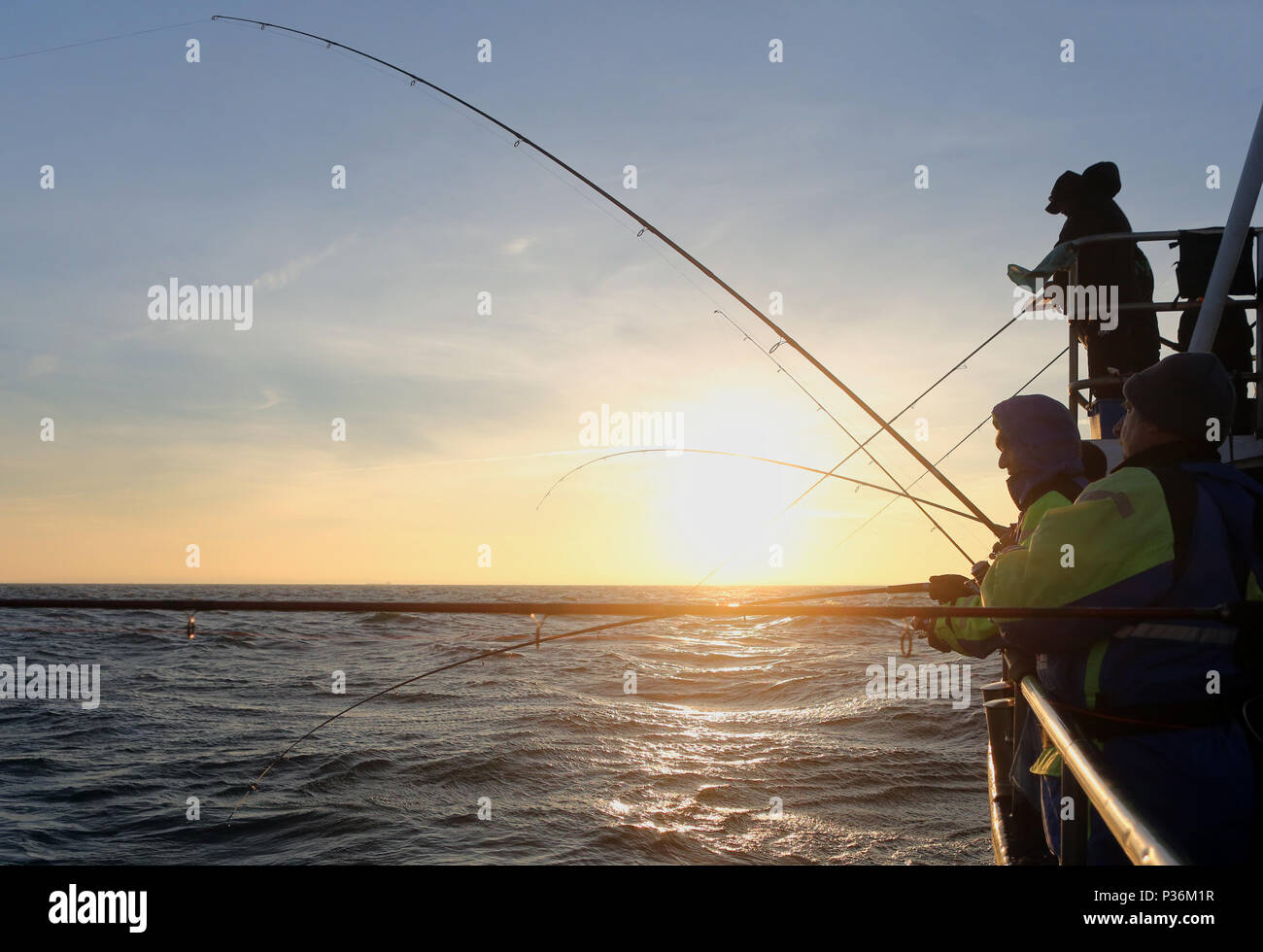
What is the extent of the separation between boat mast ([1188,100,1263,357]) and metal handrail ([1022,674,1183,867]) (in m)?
4.01

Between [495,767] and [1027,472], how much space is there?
6.95 m

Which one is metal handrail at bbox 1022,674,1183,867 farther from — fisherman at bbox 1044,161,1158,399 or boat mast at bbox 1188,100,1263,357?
fisherman at bbox 1044,161,1158,399

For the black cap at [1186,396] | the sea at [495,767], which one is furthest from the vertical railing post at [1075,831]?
the black cap at [1186,396]

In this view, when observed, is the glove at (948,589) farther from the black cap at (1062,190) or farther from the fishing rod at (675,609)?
the black cap at (1062,190)

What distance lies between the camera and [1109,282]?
6.60 m

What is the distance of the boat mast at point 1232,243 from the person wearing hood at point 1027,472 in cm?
297

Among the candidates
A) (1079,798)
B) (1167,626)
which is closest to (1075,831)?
(1079,798)

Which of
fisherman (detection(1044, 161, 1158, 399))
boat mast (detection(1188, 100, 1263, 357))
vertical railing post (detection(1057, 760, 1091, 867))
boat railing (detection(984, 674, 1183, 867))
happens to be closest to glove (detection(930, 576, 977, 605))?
boat railing (detection(984, 674, 1183, 867))

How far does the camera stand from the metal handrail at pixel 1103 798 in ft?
4.32

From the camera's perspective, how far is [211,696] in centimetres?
1331
